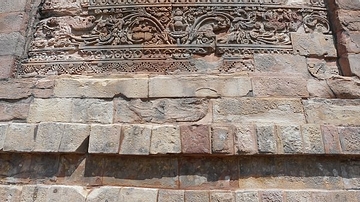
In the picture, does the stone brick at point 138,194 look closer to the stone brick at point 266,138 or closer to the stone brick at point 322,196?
the stone brick at point 266,138

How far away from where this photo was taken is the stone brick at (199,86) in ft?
10.3

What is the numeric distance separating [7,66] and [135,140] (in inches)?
77.0

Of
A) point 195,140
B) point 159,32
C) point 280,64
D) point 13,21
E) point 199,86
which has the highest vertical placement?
point 13,21

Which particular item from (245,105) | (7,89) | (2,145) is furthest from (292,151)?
(7,89)

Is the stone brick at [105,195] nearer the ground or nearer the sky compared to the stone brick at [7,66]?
nearer the ground

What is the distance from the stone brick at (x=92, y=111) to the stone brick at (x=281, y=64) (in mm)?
1748

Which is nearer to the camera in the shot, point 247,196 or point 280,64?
point 247,196

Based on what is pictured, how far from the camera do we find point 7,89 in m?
3.35

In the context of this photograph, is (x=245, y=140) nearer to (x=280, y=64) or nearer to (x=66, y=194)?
(x=280, y=64)

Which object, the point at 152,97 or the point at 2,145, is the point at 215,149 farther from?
the point at 2,145

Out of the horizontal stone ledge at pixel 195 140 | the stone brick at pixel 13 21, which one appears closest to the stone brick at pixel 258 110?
the horizontal stone ledge at pixel 195 140

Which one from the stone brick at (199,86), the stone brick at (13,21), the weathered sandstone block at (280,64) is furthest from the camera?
the stone brick at (13,21)

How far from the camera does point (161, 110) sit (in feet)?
10.1

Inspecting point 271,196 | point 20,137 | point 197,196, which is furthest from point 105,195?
point 271,196
